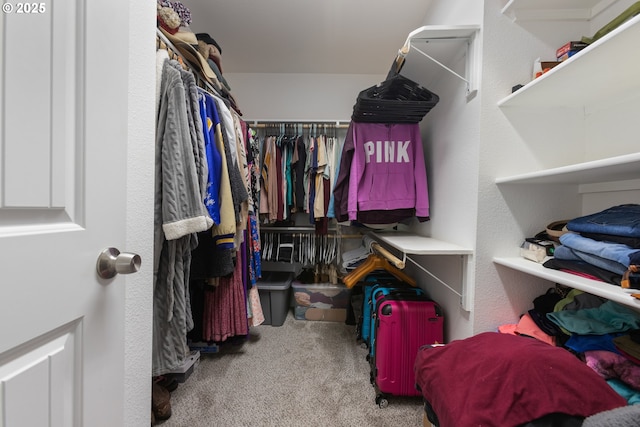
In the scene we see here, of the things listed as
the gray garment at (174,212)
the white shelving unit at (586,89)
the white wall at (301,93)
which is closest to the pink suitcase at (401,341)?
the white shelving unit at (586,89)

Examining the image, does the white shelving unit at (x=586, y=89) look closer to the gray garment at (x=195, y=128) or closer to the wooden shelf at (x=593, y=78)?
the wooden shelf at (x=593, y=78)

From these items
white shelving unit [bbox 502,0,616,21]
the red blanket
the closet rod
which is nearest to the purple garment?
white shelving unit [bbox 502,0,616,21]

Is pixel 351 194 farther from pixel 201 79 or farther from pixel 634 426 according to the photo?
pixel 634 426

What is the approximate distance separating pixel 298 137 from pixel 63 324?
1922 mm

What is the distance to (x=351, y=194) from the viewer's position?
1423 millimetres

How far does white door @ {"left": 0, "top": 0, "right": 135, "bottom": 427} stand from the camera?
335mm

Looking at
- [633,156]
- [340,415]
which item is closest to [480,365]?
[633,156]

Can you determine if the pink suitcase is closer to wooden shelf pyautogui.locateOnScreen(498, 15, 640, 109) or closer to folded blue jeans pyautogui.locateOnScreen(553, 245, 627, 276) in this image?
folded blue jeans pyautogui.locateOnScreen(553, 245, 627, 276)

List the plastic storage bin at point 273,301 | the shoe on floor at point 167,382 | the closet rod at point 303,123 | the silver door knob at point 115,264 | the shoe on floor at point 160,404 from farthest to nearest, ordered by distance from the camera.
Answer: the closet rod at point 303,123 < the plastic storage bin at point 273,301 < the shoe on floor at point 167,382 < the shoe on floor at point 160,404 < the silver door knob at point 115,264

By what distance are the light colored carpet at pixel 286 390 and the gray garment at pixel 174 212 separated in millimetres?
397

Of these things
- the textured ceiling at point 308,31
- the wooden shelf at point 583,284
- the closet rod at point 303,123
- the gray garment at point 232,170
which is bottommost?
the wooden shelf at point 583,284

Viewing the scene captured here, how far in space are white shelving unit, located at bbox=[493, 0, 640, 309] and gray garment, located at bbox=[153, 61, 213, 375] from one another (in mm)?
1199

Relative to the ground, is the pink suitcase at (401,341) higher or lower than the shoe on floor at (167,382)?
higher

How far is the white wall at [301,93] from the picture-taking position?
7.81ft
